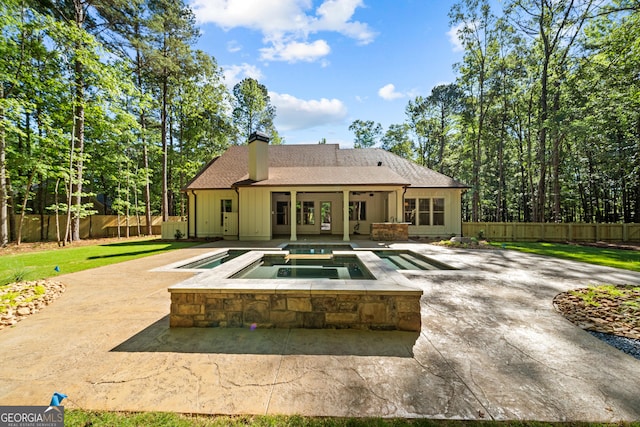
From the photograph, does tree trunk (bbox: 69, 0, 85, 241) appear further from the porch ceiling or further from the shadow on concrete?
the shadow on concrete

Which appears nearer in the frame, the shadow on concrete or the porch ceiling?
the shadow on concrete

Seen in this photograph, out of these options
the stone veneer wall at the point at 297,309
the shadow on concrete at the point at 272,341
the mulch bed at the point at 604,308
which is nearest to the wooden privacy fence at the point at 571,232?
the mulch bed at the point at 604,308

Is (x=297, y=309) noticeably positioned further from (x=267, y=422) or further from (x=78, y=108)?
(x=78, y=108)

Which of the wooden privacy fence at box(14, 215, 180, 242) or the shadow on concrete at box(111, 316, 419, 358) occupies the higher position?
the wooden privacy fence at box(14, 215, 180, 242)

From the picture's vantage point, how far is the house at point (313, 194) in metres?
11.4

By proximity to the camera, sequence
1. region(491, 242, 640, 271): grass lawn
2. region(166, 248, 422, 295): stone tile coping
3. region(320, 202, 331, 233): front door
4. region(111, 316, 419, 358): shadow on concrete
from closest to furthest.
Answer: region(111, 316, 419, 358): shadow on concrete
region(166, 248, 422, 295): stone tile coping
region(491, 242, 640, 271): grass lawn
region(320, 202, 331, 233): front door

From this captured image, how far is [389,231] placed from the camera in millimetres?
11094

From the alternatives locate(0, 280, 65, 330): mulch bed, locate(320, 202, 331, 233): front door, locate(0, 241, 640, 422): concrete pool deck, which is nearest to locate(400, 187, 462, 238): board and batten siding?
locate(320, 202, 331, 233): front door

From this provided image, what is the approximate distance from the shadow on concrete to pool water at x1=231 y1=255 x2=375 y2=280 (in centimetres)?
153

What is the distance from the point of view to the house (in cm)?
1144

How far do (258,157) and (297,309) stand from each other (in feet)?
33.4

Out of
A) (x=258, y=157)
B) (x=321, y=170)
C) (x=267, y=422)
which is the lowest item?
(x=267, y=422)

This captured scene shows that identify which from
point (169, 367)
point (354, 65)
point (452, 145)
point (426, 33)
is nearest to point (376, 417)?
point (169, 367)

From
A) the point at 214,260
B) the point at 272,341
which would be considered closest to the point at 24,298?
the point at 214,260
